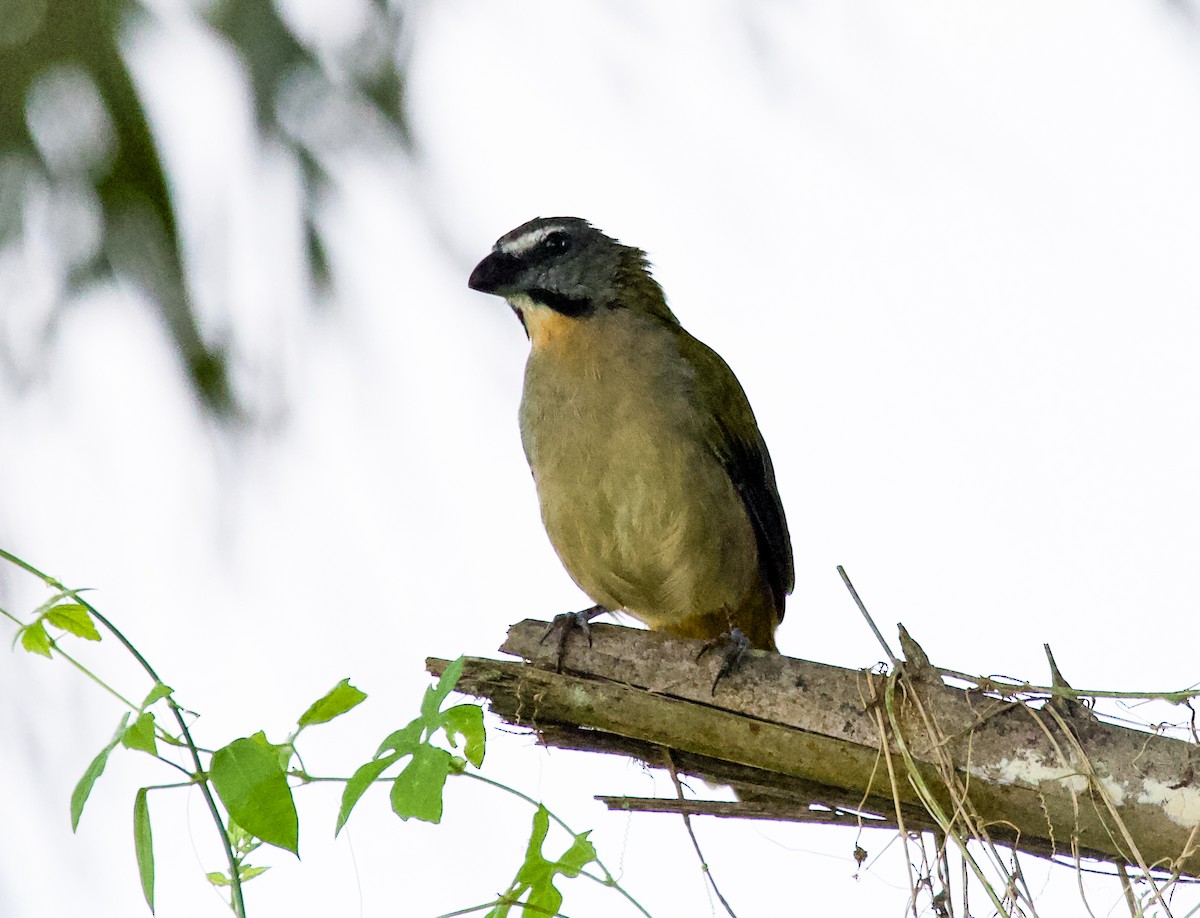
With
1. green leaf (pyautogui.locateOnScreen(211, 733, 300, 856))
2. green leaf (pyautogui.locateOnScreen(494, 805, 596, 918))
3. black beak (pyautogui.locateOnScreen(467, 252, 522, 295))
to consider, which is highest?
black beak (pyautogui.locateOnScreen(467, 252, 522, 295))

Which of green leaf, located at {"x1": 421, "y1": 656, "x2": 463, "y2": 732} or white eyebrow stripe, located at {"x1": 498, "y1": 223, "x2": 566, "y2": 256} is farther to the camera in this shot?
white eyebrow stripe, located at {"x1": 498, "y1": 223, "x2": 566, "y2": 256}

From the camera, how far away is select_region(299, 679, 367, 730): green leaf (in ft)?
6.47

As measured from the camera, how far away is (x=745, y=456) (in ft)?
13.8

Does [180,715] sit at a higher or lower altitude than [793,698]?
lower

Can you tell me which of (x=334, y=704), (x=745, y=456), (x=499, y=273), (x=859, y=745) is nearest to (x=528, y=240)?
(x=499, y=273)

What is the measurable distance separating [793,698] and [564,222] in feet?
6.56

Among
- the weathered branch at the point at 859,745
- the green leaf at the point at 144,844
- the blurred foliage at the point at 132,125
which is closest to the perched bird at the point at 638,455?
the weathered branch at the point at 859,745

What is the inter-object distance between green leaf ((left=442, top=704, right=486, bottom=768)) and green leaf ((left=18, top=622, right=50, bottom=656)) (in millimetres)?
629

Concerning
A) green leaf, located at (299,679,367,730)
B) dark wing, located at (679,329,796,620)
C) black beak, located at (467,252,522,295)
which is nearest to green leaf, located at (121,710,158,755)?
green leaf, located at (299,679,367,730)

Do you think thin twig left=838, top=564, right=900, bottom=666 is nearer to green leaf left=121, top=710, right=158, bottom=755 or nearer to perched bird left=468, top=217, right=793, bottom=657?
perched bird left=468, top=217, right=793, bottom=657

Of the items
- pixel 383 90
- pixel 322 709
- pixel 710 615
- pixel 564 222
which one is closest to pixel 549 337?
pixel 564 222

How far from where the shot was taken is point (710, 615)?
4215 millimetres

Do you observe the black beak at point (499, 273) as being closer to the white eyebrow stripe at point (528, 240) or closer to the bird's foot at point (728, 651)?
the white eyebrow stripe at point (528, 240)

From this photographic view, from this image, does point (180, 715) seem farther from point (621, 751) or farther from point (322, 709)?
point (621, 751)
